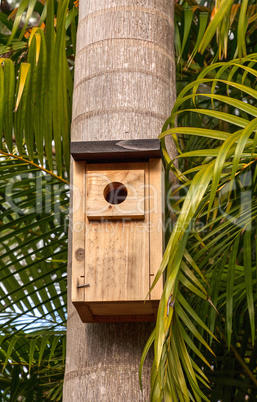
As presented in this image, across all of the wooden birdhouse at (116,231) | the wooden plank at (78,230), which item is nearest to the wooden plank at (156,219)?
the wooden birdhouse at (116,231)

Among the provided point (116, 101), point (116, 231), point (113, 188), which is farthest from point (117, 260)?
point (116, 101)

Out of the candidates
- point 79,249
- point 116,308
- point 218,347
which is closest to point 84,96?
point 79,249

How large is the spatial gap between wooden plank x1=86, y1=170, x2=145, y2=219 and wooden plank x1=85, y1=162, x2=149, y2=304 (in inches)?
0.8

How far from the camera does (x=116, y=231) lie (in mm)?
1397

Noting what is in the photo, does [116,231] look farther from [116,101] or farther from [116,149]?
[116,101]

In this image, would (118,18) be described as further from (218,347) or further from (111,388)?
(218,347)

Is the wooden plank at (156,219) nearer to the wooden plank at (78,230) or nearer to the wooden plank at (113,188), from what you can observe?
the wooden plank at (113,188)

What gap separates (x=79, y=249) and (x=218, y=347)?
1099mm

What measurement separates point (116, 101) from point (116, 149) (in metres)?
0.15

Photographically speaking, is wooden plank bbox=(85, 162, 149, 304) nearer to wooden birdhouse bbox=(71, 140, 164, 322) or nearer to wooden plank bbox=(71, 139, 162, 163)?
wooden birdhouse bbox=(71, 140, 164, 322)

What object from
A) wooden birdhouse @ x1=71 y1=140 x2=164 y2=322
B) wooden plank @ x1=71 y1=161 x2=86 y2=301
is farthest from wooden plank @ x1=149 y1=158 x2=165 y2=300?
→ wooden plank @ x1=71 y1=161 x2=86 y2=301

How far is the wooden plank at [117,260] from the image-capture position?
1341 millimetres

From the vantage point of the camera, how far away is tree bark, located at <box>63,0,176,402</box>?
1.29m

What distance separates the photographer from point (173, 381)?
122cm
